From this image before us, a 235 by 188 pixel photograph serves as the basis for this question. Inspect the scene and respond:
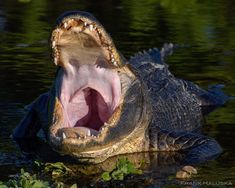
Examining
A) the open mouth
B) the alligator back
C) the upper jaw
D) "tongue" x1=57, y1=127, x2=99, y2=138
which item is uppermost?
the upper jaw

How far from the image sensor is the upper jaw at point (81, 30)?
21.8 feet

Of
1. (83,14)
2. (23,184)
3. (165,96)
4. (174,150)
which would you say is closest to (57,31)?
(83,14)

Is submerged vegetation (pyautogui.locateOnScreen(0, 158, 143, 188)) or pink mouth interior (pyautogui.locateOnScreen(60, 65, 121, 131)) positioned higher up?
pink mouth interior (pyautogui.locateOnScreen(60, 65, 121, 131))

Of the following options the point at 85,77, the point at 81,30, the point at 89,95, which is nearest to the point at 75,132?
the point at 85,77

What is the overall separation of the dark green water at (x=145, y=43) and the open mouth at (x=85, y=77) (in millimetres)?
711

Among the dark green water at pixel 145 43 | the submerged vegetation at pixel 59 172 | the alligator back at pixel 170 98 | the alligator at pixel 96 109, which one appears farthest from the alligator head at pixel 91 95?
the alligator back at pixel 170 98

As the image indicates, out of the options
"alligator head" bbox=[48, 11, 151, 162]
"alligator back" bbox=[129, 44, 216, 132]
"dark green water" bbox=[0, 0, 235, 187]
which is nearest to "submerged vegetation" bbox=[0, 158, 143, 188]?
"alligator head" bbox=[48, 11, 151, 162]

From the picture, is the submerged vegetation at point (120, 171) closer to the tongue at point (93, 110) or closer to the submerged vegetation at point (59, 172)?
the submerged vegetation at point (59, 172)

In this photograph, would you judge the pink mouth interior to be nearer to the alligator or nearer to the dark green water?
the alligator

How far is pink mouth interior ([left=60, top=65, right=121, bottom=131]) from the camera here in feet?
24.0

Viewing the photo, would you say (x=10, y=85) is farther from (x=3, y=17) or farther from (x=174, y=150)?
(x=3, y=17)

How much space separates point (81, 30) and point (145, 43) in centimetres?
706

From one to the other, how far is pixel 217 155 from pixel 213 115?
199 centimetres

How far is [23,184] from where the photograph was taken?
20.0 feet
